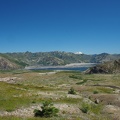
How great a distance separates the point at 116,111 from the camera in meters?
47.1

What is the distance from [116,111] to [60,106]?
10.1m

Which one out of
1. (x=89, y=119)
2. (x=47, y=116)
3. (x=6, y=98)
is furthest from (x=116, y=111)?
(x=6, y=98)

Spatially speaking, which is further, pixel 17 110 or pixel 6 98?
pixel 6 98

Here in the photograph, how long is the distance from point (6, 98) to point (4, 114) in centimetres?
1099

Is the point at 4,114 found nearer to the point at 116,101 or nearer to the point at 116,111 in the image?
the point at 116,111

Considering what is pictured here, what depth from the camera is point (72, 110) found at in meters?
44.7

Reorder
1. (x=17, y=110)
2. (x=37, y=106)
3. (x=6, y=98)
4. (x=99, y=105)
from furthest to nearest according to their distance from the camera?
(x=99, y=105) → (x=6, y=98) → (x=37, y=106) → (x=17, y=110)

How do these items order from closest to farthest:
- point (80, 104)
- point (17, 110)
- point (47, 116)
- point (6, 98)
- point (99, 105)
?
1. point (47, 116)
2. point (17, 110)
3. point (6, 98)
4. point (80, 104)
5. point (99, 105)

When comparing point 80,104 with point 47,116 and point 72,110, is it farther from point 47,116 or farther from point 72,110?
point 47,116

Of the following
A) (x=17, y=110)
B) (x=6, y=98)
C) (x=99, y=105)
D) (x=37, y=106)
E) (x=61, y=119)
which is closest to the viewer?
(x=61, y=119)

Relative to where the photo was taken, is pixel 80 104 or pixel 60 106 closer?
pixel 60 106

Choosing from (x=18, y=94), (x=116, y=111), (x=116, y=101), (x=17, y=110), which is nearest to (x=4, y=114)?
(x=17, y=110)

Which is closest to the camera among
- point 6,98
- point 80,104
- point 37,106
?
point 37,106

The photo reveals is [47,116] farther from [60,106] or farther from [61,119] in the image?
[60,106]
